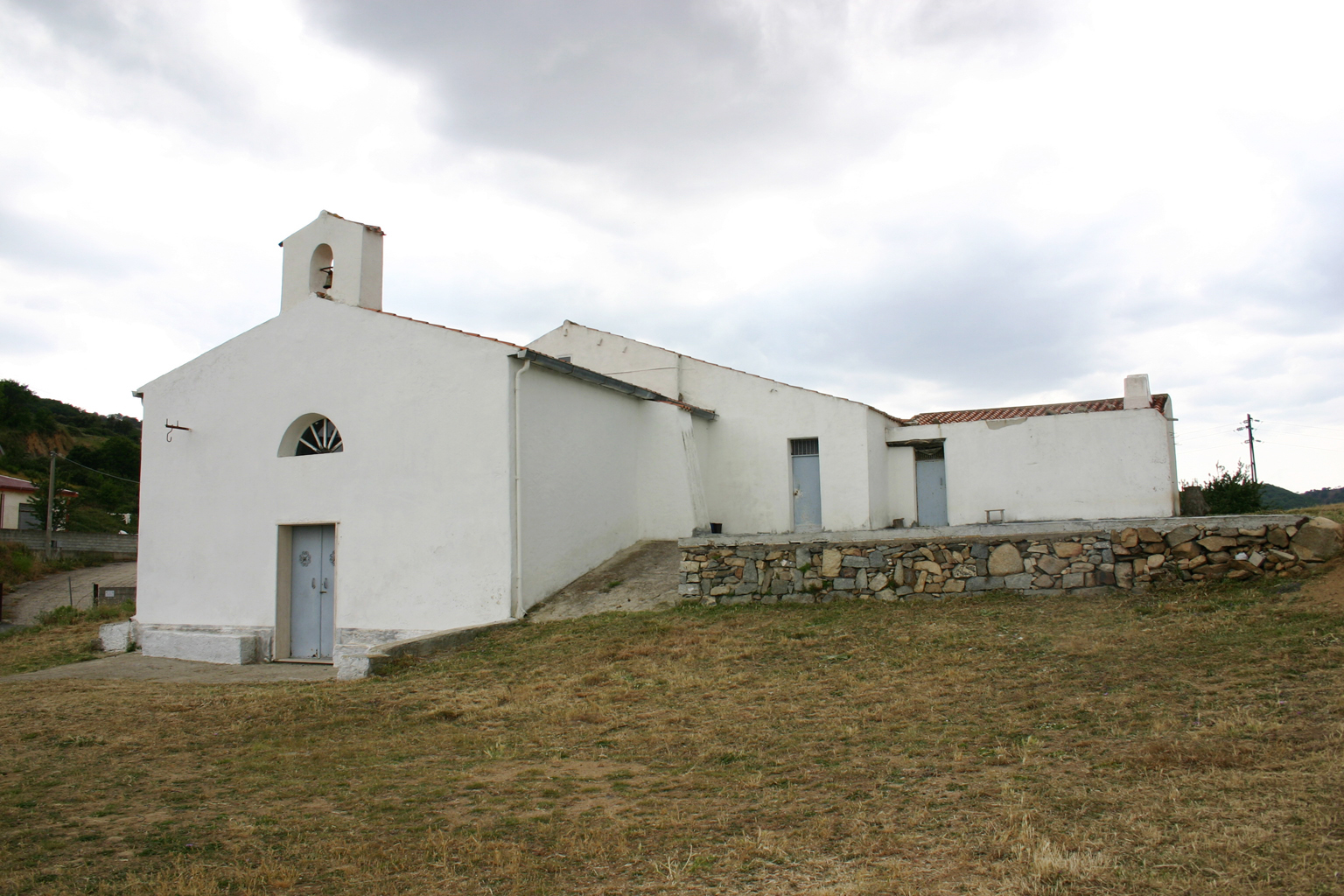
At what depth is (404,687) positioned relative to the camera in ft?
30.8

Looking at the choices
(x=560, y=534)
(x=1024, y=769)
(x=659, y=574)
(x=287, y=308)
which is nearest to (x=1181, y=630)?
(x=1024, y=769)

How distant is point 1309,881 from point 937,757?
93.4 inches

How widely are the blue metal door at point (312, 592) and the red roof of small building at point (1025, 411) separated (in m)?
12.9

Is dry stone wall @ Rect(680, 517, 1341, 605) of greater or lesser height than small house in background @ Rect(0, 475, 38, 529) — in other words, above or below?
below

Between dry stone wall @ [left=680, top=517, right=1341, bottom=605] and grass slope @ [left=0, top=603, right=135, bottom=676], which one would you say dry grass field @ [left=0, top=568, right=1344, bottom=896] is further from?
grass slope @ [left=0, top=603, right=135, bottom=676]

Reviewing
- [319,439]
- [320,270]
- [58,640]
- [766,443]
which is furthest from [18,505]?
[766,443]

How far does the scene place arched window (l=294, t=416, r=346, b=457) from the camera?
14359mm

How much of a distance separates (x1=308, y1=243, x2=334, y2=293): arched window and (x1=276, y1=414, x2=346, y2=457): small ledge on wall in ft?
7.63

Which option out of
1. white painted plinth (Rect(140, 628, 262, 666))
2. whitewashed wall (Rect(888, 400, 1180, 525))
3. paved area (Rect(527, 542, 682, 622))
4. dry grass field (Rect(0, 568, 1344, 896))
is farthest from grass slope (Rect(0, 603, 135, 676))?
whitewashed wall (Rect(888, 400, 1180, 525))

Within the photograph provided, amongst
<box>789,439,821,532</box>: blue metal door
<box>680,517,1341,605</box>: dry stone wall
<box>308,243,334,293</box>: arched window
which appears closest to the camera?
<box>680,517,1341,605</box>: dry stone wall

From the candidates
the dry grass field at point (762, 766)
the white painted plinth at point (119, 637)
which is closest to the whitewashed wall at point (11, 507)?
the white painted plinth at point (119, 637)

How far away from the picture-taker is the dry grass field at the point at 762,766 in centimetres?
395

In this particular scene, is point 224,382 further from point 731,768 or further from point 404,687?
point 731,768

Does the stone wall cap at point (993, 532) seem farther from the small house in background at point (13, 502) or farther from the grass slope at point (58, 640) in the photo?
the small house in background at point (13, 502)
